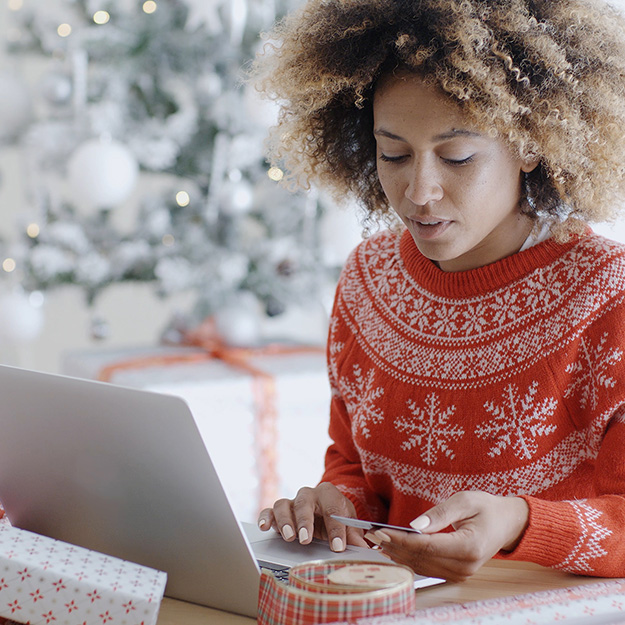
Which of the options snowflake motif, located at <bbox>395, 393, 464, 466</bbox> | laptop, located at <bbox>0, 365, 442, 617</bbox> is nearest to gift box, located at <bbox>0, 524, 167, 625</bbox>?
laptop, located at <bbox>0, 365, 442, 617</bbox>

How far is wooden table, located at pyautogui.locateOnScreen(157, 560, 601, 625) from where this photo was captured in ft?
2.26

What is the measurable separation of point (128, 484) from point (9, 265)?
204 centimetres

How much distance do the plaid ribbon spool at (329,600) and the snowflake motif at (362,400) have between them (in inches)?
19.3

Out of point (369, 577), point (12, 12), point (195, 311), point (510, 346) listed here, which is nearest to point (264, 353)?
point (195, 311)

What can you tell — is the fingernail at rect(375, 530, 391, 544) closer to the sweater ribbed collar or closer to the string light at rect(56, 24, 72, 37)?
the sweater ribbed collar

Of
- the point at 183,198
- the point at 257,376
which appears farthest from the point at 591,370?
the point at 183,198

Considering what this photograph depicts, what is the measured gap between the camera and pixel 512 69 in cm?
86

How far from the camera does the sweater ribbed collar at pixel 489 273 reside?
957 millimetres

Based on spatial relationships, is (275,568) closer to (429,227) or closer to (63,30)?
(429,227)

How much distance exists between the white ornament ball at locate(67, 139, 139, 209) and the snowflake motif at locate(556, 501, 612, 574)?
170cm

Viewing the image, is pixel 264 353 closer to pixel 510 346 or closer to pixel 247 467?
pixel 247 467

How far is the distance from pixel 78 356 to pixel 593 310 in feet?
6.56

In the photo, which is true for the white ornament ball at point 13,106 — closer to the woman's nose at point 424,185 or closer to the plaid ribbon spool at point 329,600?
the woman's nose at point 424,185

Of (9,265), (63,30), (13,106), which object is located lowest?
(9,265)
